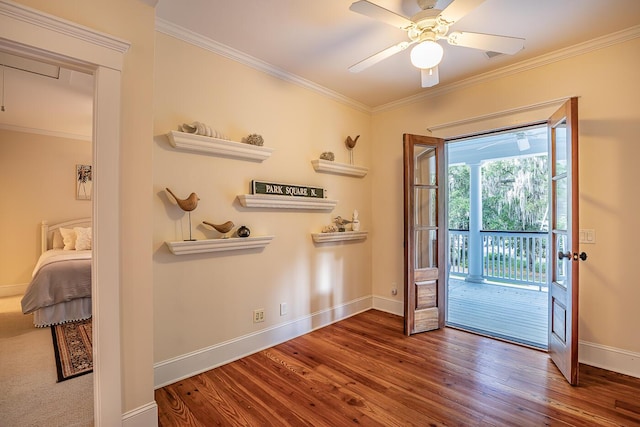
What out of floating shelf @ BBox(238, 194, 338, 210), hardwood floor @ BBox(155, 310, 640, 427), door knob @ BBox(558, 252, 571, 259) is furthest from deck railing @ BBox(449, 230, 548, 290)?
floating shelf @ BBox(238, 194, 338, 210)

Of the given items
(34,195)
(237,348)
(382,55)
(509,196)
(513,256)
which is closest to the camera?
(382,55)

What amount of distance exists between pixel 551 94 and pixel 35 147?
22.6 ft

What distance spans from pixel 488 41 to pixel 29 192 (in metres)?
6.31

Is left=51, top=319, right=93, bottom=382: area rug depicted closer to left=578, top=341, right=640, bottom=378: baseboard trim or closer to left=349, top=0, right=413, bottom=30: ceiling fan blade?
left=349, top=0, right=413, bottom=30: ceiling fan blade

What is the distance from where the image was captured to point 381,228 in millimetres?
3781

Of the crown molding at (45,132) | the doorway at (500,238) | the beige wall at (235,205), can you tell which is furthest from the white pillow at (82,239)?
the doorway at (500,238)

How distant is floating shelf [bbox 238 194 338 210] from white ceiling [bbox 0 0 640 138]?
1229mm

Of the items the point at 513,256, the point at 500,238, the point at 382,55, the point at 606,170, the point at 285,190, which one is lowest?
the point at 513,256

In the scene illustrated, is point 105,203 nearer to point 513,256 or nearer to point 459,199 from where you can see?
point 513,256

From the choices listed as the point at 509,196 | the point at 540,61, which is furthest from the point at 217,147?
the point at 509,196

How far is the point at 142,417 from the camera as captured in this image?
161 cm

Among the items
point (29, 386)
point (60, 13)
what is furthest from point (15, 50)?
point (29, 386)

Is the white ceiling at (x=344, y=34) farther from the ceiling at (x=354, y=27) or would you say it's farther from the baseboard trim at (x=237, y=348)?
the baseboard trim at (x=237, y=348)

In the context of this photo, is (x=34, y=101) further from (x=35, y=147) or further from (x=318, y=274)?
(x=318, y=274)
